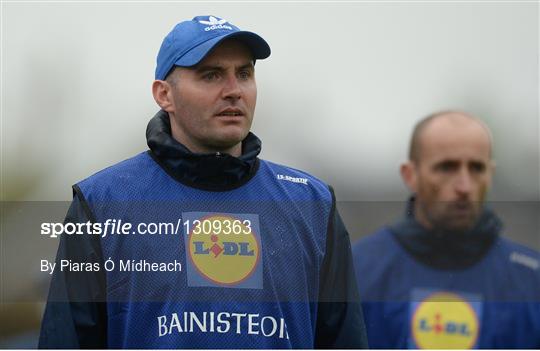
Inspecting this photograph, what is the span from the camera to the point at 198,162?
2484 millimetres

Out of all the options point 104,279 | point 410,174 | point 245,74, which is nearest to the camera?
point 104,279

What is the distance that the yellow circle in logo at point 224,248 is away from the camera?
8.30 feet

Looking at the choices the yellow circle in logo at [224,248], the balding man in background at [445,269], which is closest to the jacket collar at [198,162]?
the yellow circle in logo at [224,248]

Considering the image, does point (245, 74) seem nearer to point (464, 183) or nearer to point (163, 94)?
point (163, 94)

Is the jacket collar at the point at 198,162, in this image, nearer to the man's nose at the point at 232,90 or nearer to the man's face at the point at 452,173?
the man's nose at the point at 232,90

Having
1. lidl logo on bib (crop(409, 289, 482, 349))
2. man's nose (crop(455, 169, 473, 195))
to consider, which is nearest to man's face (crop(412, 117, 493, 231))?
man's nose (crop(455, 169, 473, 195))

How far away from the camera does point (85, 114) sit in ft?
9.28

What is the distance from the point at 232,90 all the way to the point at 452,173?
713 mm

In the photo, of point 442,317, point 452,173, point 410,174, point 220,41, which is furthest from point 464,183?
point 220,41

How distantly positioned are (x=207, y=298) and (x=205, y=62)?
Result: 2.22 ft

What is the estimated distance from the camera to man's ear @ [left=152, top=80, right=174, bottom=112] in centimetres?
258

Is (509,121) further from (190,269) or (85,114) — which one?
(85,114)

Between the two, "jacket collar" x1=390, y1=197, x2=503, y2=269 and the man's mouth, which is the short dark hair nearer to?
"jacket collar" x1=390, y1=197, x2=503, y2=269

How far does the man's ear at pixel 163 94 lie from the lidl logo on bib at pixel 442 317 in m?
0.96
